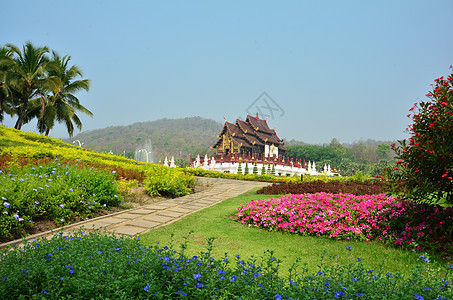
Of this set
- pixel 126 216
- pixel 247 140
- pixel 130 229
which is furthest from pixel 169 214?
pixel 247 140

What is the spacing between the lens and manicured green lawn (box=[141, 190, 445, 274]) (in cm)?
406

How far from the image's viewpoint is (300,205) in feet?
21.0

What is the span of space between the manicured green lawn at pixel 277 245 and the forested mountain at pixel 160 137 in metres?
75.7

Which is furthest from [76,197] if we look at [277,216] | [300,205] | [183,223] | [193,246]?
[300,205]

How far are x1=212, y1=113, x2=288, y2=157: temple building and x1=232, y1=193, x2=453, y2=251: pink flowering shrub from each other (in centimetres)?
2583

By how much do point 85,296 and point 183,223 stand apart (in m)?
3.90

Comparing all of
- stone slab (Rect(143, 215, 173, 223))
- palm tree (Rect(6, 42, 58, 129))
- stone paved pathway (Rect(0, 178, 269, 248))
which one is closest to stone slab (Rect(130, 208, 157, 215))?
stone paved pathway (Rect(0, 178, 269, 248))

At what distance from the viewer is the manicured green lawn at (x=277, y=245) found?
4062 millimetres

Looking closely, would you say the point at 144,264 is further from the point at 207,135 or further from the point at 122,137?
the point at 207,135

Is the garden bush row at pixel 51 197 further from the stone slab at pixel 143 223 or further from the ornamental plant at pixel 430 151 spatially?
the ornamental plant at pixel 430 151

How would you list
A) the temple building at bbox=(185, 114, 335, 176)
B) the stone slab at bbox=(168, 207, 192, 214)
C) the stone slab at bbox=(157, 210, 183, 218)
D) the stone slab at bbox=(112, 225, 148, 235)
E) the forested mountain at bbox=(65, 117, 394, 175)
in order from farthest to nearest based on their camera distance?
the forested mountain at bbox=(65, 117, 394, 175)
the temple building at bbox=(185, 114, 335, 176)
the stone slab at bbox=(168, 207, 192, 214)
the stone slab at bbox=(157, 210, 183, 218)
the stone slab at bbox=(112, 225, 148, 235)

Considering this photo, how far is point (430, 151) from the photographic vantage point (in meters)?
4.21

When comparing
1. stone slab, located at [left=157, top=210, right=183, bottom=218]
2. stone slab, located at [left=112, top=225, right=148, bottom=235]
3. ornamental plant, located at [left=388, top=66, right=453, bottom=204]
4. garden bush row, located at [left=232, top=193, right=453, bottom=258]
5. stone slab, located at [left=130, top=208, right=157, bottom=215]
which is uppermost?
ornamental plant, located at [left=388, top=66, right=453, bottom=204]

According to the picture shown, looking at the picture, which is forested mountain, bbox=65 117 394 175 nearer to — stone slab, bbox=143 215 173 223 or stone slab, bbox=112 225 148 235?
stone slab, bbox=143 215 173 223
